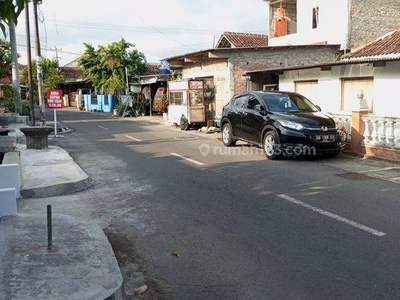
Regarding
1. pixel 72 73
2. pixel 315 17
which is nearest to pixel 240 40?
pixel 315 17

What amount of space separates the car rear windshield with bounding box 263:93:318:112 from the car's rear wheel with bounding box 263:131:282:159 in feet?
2.65

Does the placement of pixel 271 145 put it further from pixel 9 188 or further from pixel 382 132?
pixel 9 188

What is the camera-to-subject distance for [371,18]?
20.4 m

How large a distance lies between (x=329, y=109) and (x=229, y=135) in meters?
4.12

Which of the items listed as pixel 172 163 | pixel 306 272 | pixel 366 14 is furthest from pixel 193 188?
pixel 366 14

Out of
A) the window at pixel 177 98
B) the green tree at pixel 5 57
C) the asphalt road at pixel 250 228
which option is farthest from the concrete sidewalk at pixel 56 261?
the green tree at pixel 5 57

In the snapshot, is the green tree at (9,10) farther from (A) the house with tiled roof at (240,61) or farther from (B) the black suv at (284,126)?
(A) the house with tiled roof at (240,61)

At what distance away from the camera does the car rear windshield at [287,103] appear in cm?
1193

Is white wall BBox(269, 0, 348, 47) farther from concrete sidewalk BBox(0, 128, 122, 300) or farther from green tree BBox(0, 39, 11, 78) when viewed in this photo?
concrete sidewalk BBox(0, 128, 122, 300)

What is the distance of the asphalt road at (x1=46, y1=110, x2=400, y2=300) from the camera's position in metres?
4.14

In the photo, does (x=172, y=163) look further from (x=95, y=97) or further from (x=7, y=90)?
(x=95, y=97)

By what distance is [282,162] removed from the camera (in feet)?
35.6

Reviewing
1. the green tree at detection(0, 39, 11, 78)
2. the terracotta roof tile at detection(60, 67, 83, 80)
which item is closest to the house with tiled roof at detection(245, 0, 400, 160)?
the green tree at detection(0, 39, 11, 78)

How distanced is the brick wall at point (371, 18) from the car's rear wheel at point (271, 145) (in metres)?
11.1
